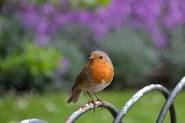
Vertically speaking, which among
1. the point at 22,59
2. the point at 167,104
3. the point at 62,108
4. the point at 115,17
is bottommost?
the point at 167,104

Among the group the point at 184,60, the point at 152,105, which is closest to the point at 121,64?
Result: the point at 184,60

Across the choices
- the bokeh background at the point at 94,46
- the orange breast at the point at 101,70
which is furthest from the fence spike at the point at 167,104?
the bokeh background at the point at 94,46

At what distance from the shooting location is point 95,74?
285cm

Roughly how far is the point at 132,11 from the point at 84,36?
108 cm

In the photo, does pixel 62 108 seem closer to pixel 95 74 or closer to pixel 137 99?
pixel 95 74

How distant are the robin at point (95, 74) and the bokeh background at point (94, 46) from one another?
6.25 m

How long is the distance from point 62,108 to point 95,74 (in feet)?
23.2

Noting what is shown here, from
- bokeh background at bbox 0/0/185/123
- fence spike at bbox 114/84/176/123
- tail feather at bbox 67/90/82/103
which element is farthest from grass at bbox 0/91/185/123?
fence spike at bbox 114/84/176/123

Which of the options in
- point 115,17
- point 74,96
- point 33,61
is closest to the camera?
point 74,96

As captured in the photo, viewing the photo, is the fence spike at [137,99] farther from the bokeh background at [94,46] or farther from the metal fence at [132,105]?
the bokeh background at [94,46]

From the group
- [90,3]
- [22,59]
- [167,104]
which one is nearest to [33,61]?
[22,59]

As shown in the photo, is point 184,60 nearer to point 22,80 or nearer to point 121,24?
point 121,24

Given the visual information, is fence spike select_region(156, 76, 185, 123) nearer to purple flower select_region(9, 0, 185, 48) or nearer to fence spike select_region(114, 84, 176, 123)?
fence spike select_region(114, 84, 176, 123)

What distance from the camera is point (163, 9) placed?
13.0 metres
